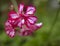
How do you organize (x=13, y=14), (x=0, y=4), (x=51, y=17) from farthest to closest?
1. (x=0, y=4)
2. (x=51, y=17)
3. (x=13, y=14)

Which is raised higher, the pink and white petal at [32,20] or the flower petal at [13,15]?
the flower petal at [13,15]

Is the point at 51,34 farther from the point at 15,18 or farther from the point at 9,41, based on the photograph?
the point at 15,18

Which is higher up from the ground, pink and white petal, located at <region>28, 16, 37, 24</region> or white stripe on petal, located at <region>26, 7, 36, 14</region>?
white stripe on petal, located at <region>26, 7, 36, 14</region>

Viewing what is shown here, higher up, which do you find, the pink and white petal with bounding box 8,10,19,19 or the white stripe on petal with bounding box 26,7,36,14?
the white stripe on petal with bounding box 26,7,36,14

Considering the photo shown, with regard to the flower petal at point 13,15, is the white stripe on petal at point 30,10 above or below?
above

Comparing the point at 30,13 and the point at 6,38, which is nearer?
the point at 30,13

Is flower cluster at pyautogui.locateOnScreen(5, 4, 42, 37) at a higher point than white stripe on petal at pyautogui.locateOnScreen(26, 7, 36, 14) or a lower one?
lower

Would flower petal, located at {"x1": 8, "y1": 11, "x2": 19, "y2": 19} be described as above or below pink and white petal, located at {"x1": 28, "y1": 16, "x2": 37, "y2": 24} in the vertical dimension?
above

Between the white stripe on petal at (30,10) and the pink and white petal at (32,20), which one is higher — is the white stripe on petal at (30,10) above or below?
Answer: above

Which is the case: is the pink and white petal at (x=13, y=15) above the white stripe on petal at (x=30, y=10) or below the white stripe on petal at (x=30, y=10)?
below

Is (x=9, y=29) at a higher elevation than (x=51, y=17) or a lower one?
higher

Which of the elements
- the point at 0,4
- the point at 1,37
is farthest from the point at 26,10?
the point at 0,4
